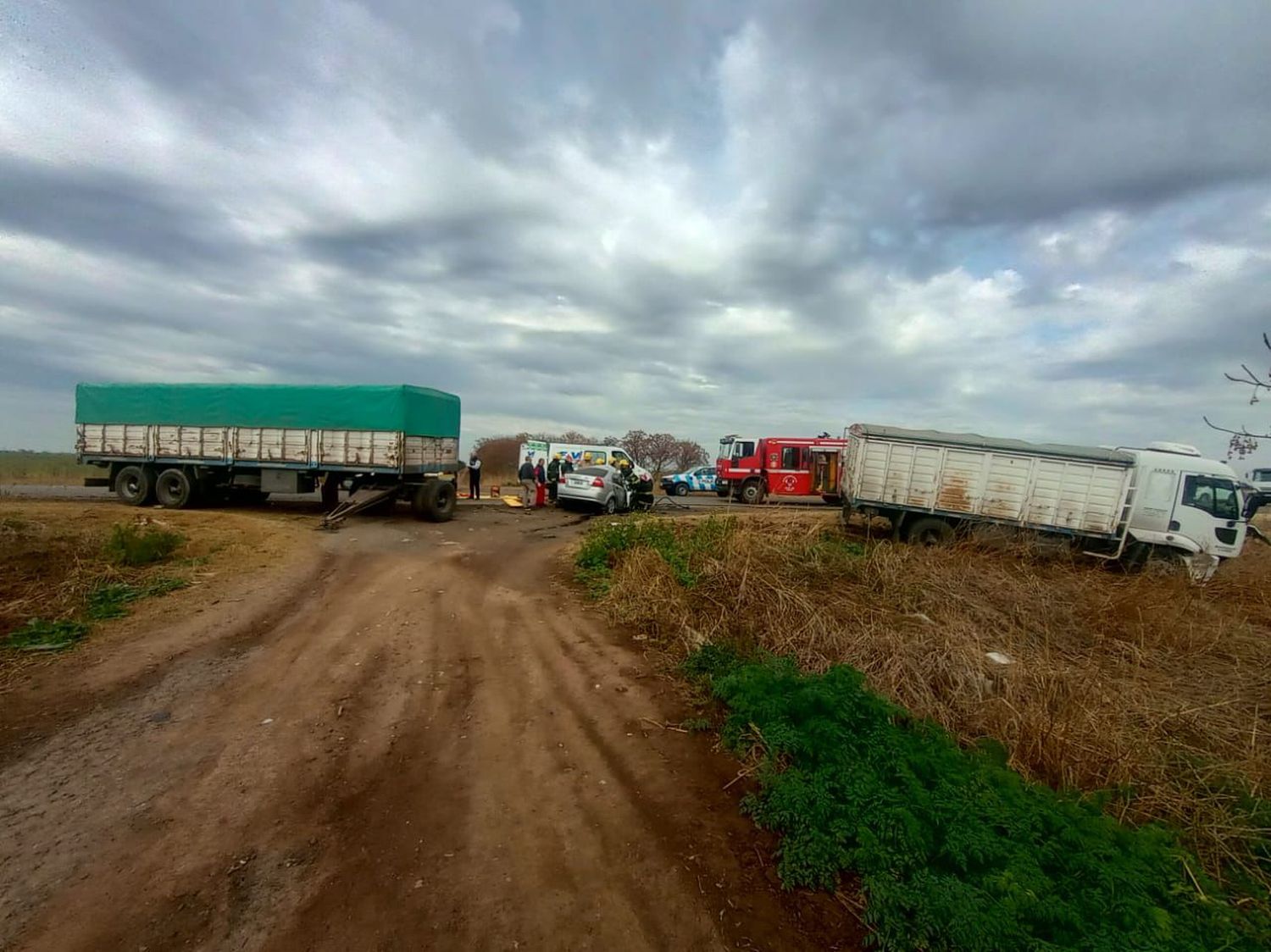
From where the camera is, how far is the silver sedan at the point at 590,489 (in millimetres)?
17344

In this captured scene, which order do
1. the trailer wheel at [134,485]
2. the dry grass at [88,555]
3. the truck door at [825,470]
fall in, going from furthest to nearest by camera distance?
the truck door at [825,470] → the trailer wheel at [134,485] → the dry grass at [88,555]

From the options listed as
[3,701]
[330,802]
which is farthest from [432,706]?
[3,701]

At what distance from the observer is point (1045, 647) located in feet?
21.2

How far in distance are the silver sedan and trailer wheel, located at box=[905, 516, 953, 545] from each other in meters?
8.16

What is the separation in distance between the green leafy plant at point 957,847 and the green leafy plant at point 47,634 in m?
6.24

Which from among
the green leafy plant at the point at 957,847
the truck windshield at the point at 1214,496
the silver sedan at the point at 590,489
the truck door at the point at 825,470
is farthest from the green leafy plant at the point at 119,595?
the truck door at the point at 825,470

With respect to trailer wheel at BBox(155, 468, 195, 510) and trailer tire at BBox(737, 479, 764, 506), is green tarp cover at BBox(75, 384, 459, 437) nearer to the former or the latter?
trailer wheel at BBox(155, 468, 195, 510)

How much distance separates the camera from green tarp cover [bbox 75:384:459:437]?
13.5 metres

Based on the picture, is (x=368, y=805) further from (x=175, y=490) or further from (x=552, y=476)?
(x=552, y=476)

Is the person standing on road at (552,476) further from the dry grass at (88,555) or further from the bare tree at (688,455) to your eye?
the bare tree at (688,455)

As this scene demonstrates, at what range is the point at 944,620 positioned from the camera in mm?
6816

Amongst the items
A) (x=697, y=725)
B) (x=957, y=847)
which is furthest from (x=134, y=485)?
(x=957, y=847)

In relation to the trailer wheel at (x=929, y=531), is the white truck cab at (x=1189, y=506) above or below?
above

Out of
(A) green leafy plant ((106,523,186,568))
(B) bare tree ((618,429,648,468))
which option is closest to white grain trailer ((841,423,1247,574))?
(A) green leafy plant ((106,523,186,568))
